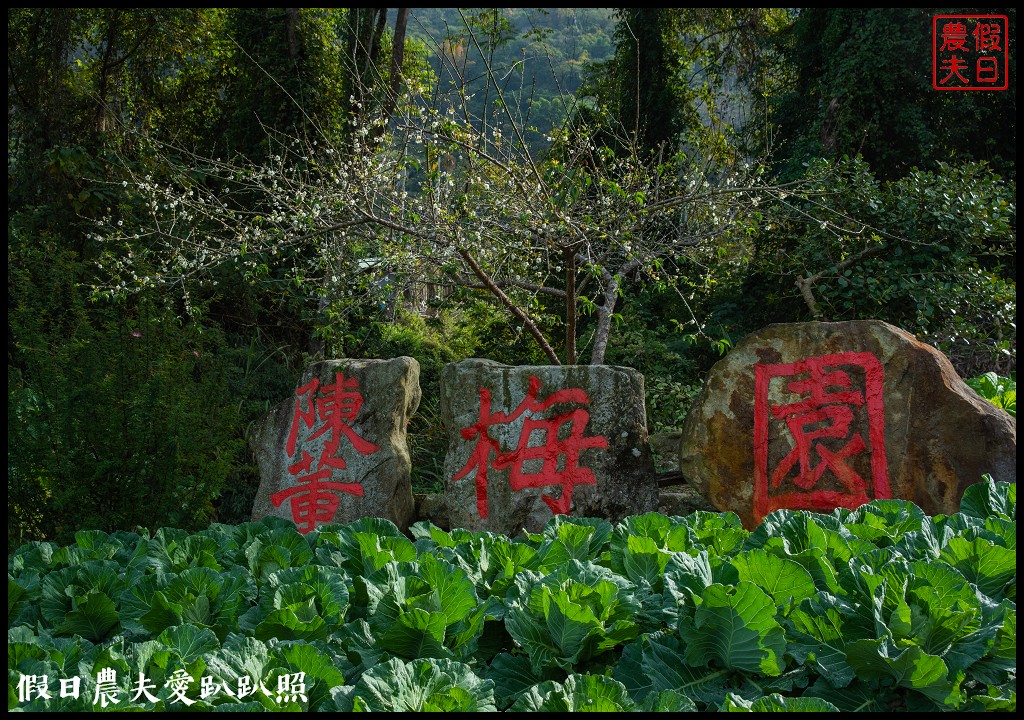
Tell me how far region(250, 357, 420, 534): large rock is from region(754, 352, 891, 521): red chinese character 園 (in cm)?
205

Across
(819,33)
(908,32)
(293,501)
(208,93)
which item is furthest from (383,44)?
(293,501)

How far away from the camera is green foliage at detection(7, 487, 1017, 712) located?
4.02ft

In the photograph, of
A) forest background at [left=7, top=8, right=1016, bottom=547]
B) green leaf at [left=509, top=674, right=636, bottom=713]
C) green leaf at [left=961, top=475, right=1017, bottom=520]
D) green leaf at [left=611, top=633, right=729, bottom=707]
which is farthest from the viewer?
forest background at [left=7, top=8, right=1016, bottom=547]

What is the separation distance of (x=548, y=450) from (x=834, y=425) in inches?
56.0

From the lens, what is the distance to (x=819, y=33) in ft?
26.8

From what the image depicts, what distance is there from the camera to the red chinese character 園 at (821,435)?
3689 mm

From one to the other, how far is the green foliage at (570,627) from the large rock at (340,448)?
2.65 metres

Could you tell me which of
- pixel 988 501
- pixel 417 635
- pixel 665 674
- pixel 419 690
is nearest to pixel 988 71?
pixel 988 501

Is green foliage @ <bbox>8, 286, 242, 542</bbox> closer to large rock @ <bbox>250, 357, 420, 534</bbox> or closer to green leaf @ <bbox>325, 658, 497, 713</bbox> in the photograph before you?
large rock @ <bbox>250, 357, 420, 534</bbox>

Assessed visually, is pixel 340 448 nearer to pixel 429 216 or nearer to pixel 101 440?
pixel 101 440

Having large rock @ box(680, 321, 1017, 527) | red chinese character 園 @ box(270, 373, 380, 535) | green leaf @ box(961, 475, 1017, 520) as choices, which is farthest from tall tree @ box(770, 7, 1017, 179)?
green leaf @ box(961, 475, 1017, 520)

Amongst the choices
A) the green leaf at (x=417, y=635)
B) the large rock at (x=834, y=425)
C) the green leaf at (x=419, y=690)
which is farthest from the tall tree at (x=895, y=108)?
the green leaf at (x=419, y=690)

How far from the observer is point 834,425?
3742 mm

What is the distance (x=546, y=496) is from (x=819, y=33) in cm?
659
